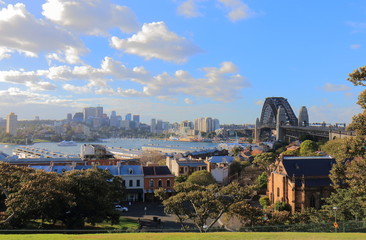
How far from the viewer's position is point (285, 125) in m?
→ 122

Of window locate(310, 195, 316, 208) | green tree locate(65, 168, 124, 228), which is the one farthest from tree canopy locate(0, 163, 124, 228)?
window locate(310, 195, 316, 208)

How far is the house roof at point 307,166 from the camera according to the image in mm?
29812

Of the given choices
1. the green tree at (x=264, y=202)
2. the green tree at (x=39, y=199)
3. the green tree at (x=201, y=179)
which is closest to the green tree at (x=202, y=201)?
the green tree at (x=39, y=199)

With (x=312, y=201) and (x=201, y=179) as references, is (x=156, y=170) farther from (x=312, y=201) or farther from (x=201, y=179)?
(x=312, y=201)

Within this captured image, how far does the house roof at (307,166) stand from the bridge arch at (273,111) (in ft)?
359

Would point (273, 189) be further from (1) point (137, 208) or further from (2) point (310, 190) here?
(1) point (137, 208)

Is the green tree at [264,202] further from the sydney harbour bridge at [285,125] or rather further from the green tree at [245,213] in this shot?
the sydney harbour bridge at [285,125]

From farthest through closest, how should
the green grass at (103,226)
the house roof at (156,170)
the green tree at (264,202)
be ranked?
the house roof at (156,170) < the green tree at (264,202) < the green grass at (103,226)

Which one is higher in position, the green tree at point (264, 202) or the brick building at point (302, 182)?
the brick building at point (302, 182)

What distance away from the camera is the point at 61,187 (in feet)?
62.7

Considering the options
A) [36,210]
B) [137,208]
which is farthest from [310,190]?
[36,210]

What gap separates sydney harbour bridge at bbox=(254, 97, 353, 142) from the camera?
3467 inches

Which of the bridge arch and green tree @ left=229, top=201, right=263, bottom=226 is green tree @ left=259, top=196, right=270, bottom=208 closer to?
green tree @ left=229, top=201, right=263, bottom=226

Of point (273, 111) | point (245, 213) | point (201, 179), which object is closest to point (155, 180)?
point (201, 179)
